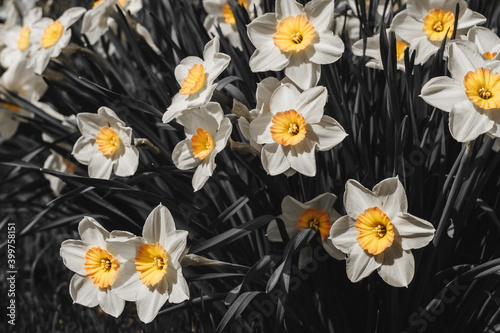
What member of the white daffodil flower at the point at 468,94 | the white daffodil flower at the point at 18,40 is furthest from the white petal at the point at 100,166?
the white daffodil flower at the point at 468,94

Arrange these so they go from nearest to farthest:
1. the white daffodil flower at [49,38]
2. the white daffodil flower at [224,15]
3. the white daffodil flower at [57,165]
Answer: the white daffodil flower at [49,38] → the white daffodil flower at [224,15] → the white daffodil flower at [57,165]

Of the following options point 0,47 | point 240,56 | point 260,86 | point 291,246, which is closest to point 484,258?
point 291,246

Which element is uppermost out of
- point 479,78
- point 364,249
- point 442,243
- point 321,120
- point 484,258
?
point 479,78

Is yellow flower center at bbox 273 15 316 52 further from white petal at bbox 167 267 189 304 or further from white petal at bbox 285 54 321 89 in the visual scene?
white petal at bbox 167 267 189 304

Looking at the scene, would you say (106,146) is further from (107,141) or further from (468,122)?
(468,122)

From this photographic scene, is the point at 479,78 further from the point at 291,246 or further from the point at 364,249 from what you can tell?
the point at 291,246

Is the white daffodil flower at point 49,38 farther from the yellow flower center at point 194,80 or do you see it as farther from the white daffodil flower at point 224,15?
the yellow flower center at point 194,80
